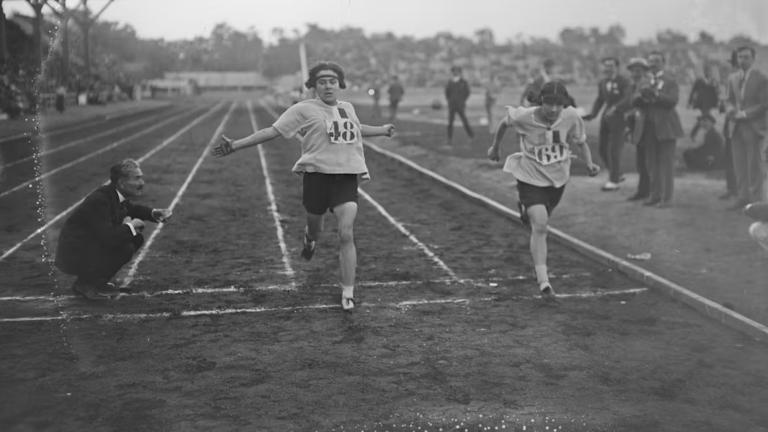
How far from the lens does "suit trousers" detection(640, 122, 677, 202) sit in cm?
1193

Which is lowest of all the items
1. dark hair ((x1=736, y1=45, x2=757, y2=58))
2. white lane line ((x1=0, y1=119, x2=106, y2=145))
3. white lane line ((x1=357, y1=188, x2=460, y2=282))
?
white lane line ((x1=357, y1=188, x2=460, y2=282))

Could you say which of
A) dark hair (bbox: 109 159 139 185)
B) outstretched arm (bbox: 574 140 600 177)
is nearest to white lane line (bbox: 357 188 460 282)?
outstretched arm (bbox: 574 140 600 177)

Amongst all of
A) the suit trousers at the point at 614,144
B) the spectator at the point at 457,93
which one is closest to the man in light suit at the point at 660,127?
the suit trousers at the point at 614,144

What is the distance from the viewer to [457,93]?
22281 millimetres

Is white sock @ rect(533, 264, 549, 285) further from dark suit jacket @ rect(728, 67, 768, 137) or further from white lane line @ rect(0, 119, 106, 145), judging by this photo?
white lane line @ rect(0, 119, 106, 145)

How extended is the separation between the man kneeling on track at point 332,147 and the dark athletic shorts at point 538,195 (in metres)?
1.46

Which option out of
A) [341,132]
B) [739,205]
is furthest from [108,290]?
[739,205]

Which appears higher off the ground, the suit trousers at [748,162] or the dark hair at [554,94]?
the dark hair at [554,94]

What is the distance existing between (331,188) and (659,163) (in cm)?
666

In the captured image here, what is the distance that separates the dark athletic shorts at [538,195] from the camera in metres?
7.57

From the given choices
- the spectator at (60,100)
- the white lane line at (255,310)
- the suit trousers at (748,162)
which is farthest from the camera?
the spectator at (60,100)

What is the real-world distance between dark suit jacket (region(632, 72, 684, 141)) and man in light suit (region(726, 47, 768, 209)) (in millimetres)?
722

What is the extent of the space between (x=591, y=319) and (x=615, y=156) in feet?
25.3

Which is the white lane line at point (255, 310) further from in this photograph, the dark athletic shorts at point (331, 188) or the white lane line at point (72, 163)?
the white lane line at point (72, 163)
